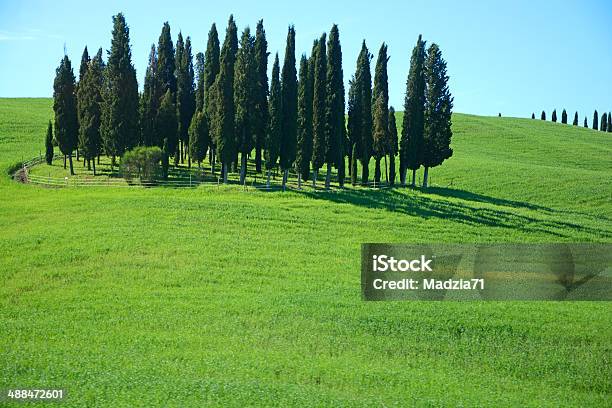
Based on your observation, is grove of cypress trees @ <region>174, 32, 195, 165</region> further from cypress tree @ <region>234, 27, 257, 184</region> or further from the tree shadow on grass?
the tree shadow on grass

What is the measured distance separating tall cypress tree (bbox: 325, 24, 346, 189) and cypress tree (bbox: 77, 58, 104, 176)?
22609 mm

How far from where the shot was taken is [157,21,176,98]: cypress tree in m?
65.1

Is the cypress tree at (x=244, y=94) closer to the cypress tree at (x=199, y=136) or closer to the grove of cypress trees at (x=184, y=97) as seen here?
the cypress tree at (x=199, y=136)

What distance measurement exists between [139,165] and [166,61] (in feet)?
56.0

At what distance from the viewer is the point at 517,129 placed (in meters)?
118

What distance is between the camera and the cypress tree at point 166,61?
213 feet

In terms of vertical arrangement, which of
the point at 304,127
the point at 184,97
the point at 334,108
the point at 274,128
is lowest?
the point at 274,128

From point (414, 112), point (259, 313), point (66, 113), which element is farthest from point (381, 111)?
point (259, 313)

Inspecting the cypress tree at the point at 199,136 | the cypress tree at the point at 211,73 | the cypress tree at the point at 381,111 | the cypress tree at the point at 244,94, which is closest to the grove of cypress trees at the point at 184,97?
the cypress tree at the point at 211,73

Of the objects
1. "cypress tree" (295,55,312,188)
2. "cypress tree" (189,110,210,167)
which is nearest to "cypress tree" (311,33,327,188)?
"cypress tree" (295,55,312,188)

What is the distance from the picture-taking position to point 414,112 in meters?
60.2

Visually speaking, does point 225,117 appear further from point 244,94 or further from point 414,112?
point 414,112

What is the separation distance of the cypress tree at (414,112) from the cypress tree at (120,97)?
27125mm

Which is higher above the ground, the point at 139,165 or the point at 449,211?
the point at 139,165
